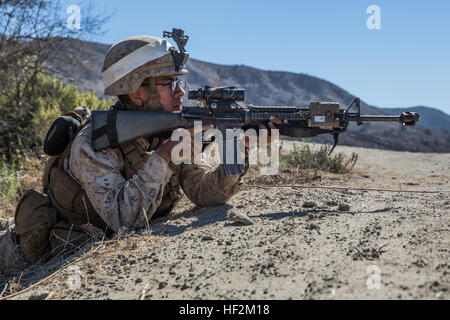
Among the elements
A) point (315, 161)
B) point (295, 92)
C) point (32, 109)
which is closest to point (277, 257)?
point (315, 161)

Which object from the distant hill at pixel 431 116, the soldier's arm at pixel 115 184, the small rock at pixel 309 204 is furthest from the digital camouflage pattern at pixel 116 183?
the distant hill at pixel 431 116

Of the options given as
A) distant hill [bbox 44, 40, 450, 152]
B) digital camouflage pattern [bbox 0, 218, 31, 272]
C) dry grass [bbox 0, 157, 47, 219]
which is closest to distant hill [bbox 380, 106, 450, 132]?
distant hill [bbox 44, 40, 450, 152]

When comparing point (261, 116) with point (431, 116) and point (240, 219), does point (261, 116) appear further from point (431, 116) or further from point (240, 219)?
point (431, 116)

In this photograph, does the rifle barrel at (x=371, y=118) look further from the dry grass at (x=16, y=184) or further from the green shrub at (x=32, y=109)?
the green shrub at (x=32, y=109)

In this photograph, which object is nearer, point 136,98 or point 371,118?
point 136,98

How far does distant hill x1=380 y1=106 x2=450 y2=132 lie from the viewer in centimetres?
3003

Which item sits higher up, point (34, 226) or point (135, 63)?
point (135, 63)

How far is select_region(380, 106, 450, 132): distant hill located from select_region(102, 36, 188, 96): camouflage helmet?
2883 cm

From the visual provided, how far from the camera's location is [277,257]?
2350mm

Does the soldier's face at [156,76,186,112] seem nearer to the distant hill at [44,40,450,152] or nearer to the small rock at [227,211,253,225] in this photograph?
the small rock at [227,211,253,225]

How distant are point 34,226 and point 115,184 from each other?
68cm

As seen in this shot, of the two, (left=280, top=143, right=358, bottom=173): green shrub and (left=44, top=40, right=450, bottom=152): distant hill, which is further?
(left=44, top=40, right=450, bottom=152): distant hill
